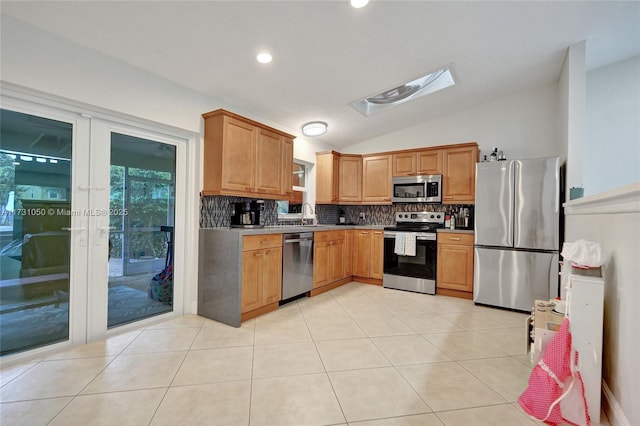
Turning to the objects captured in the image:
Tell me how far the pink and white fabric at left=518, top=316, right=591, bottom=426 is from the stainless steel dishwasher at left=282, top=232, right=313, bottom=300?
2426 mm

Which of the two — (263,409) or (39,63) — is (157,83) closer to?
(39,63)

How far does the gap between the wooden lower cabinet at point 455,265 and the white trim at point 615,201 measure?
1.73 meters

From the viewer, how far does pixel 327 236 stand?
13.8ft

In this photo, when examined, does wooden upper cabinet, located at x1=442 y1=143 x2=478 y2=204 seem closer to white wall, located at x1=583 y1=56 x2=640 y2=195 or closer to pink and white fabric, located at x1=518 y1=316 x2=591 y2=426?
white wall, located at x1=583 y1=56 x2=640 y2=195

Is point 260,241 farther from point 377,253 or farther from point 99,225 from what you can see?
point 377,253

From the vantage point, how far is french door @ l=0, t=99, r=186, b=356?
2146 mm

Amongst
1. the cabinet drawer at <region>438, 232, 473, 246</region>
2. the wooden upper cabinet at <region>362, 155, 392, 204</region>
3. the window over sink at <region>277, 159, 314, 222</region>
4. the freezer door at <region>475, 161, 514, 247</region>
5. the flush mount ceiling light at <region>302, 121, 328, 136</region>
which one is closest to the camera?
the freezer door at <region>475, 161, 514, 247</region>

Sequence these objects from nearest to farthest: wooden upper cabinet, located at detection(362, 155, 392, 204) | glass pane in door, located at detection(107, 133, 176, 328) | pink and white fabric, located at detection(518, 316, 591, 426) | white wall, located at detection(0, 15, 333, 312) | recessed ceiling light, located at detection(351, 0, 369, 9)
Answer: pink and white fabric, located at detection(518, 316, 591, 426)
white wall, located at detection(0, 15, 333, 312)
recessed ceiling light, located at detection(351, 0, 369, 9)
glass pane in door, located at detection(107, 133, 176, 328)
wooden upper cabinet, located at detection(362, 155, 392, 204)

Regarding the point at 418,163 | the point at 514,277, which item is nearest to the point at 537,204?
the point at 514,277

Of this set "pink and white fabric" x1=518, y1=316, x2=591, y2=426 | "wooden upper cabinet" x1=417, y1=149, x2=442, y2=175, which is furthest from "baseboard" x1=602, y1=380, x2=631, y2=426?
"wooden upper cabinet" x1=417, y1=149, x2=442, y2=175

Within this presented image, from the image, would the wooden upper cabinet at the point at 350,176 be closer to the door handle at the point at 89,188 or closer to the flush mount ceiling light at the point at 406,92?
the flush mount ceiling light at the point at 406,92

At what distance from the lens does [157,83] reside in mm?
2791

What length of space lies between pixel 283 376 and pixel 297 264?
5.67 ft

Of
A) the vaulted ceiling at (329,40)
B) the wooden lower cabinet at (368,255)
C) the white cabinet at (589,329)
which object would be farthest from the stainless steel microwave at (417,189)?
the white cabinet at (589,329)
